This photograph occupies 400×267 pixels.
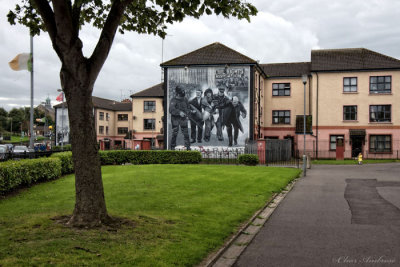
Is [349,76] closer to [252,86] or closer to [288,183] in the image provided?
[252,86]

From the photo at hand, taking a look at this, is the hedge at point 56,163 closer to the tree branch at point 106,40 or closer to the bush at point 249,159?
the bush at point 249,159

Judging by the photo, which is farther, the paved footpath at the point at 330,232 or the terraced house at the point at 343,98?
the terraced house at the point at 343,98

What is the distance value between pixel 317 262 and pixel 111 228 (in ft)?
12.5

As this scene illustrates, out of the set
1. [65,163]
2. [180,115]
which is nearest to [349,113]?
[180,115]

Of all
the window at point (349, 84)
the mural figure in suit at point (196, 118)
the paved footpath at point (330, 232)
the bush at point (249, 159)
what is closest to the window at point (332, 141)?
the window at point (349, 84)

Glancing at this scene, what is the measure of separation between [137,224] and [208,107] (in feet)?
102

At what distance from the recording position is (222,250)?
269 inches

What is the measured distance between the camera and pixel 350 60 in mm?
43188

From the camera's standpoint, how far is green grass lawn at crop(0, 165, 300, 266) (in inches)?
234

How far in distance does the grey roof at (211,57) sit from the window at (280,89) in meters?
9.39

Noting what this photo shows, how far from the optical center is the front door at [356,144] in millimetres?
41219

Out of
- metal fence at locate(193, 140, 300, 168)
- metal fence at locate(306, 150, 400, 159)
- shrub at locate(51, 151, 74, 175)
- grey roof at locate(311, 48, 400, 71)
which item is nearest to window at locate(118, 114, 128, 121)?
metal fence at locate(193, 140, 300, 168)

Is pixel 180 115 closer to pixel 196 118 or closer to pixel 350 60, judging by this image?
pixel 196 118

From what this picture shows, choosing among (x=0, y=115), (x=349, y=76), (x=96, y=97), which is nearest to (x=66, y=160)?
(x=349, y=76)
